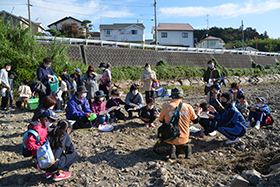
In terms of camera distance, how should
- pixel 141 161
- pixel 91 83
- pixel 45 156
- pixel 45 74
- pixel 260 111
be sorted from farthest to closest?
pixel 91 83 → pixel 260 111 → pixel 45 74 → pixel 141 161 → pixel 45 156

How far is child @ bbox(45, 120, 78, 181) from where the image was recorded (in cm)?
330

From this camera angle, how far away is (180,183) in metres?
3.24

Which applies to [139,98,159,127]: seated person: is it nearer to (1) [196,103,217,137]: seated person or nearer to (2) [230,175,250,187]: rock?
(1) [196,103,217,137]: seated person

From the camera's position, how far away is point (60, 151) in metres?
3.39

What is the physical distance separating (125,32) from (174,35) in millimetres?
9892

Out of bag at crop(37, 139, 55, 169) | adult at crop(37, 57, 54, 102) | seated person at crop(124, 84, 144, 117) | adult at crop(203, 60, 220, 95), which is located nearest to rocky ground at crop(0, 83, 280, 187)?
bag at crop(37, 139, 55, 169)

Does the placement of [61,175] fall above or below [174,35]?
below

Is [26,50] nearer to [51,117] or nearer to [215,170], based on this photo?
[51,117]

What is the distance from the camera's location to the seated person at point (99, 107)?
237 inches

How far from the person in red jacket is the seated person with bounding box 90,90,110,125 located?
2405 millimetres

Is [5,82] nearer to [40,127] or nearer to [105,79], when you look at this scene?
[105,79]

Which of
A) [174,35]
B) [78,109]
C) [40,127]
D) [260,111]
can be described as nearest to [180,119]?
[40,127]

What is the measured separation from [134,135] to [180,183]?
8.31 feet

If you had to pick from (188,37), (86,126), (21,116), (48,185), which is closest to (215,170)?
(48,185)
